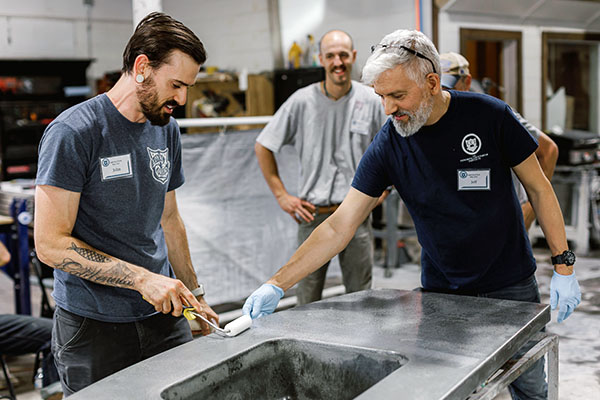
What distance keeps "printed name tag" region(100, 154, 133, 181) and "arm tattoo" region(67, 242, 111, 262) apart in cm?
19

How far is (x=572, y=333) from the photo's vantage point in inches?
150

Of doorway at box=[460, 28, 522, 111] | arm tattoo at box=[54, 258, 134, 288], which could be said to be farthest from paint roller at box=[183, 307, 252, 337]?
doorway at box=[460, 28, 522, 111]

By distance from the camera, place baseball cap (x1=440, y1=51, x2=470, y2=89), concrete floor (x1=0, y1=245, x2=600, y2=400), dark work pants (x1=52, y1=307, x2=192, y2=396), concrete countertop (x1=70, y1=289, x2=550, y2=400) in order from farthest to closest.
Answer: concrete floor (x1=0, y1=245, x2=600, y2=400) < baseball cap (x1=440, y1=51, x2=470, y2=89) < dark work pants (x1=52, y1=307, x2=192, y2=396) < concrete countertop (x1=70, y1=289, x2=550, y2=400)

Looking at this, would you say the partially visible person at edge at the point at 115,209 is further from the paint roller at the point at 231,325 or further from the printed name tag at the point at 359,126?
the printed name tag at the point at 359,126

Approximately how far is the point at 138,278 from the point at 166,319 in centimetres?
27

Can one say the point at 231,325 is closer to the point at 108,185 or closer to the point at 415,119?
the point at 108,185

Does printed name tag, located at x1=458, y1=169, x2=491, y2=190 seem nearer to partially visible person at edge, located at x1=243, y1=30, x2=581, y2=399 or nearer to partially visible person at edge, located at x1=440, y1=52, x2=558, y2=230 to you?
partially visible person at edge, located at x1=243, y1=30, x2=581, y2=399

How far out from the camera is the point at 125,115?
1729mm

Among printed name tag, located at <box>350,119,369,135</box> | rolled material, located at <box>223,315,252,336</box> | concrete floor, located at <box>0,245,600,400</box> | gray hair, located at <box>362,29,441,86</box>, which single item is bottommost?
concrete floor, located at <box>0,245,600,400</box>

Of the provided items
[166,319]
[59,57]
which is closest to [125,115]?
[166,319]

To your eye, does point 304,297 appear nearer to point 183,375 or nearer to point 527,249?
point 527,249

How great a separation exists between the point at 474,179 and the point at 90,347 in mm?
1139

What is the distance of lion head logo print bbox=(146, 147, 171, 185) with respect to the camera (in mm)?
1785

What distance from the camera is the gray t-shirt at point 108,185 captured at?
161 centimetres
